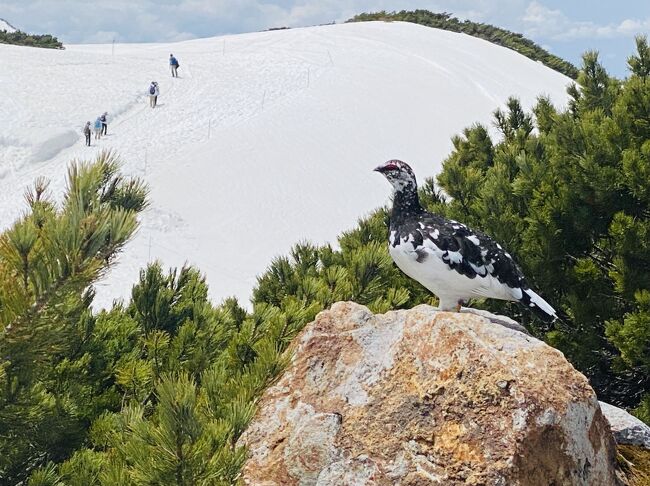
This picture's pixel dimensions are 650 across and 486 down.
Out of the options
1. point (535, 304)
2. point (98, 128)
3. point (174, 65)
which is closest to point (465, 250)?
point (535, 304)

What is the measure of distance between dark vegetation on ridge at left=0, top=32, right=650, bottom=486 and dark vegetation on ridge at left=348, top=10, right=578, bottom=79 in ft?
151

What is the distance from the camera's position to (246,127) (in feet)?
86.6

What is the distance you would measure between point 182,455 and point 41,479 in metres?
0.93

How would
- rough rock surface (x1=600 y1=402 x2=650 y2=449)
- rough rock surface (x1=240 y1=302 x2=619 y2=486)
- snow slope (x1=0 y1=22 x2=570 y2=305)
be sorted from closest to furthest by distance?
rough rock surface (x1=240 y1=302 x2=619 y2=486)
rough rock surface (x1=600 y1=402 x2=650 y2=449)
snow slope (x1=0 y1=22 x2=570 y2=305)

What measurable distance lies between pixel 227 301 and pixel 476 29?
5605cm

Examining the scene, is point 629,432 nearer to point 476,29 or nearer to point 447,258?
point 447,258

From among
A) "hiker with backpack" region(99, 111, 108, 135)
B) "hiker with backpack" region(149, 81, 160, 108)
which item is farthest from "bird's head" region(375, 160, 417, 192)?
"hiker with backpack" region(149, 81, 160, 108)

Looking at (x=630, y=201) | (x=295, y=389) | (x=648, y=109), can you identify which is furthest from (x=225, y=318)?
(x=648, y=109)

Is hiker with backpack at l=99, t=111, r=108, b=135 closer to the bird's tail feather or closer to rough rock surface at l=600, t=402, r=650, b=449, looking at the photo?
the bird's tail feather

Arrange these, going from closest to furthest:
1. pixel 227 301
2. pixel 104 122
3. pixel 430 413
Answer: pixel 430 413 < pixel 227 301 < pixel 104 122

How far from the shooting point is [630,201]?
23.2 feet

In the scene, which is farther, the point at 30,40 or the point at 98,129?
the point at 30,40

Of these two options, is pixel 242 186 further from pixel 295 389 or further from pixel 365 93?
pixel 295 389

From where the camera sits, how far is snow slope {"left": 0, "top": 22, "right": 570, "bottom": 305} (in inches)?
751
